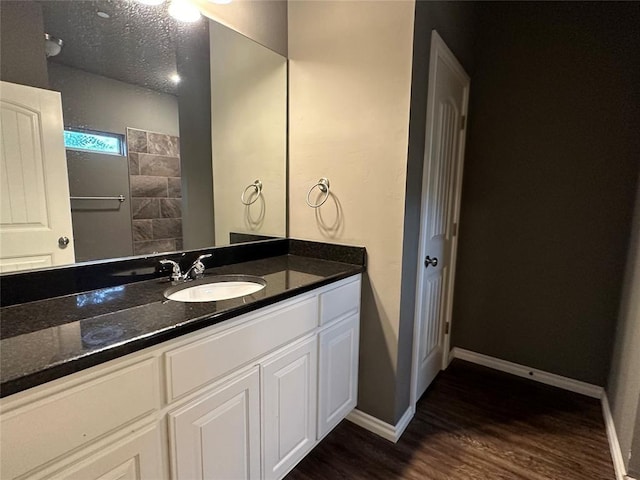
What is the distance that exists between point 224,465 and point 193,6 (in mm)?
1844

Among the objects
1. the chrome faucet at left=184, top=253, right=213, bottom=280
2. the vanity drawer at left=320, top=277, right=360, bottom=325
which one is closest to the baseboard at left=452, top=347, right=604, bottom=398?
the vanity drawer at left=320, top=277, right=360, bottom=325

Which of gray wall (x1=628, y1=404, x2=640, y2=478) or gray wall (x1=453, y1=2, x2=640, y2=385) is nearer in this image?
gray wall (x1=628, y1=404, x2=640, y2=478)

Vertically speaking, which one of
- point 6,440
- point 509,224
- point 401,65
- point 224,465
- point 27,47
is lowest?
point 224,465

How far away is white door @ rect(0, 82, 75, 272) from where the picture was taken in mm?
1000

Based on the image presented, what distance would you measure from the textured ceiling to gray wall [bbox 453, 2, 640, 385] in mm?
1998

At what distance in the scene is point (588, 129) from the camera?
202 centimetres

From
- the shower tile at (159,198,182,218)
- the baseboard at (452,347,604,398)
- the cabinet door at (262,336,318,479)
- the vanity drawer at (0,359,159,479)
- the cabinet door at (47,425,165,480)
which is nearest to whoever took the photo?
the vanity drawer at (0,359,159,479)

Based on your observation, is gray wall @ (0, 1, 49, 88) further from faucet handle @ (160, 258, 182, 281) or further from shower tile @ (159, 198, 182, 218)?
faucet handle @ (160, 258, 182, 281)

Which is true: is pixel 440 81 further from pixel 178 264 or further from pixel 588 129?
pixel 178 264

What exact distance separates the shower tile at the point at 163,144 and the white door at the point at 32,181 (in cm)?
32

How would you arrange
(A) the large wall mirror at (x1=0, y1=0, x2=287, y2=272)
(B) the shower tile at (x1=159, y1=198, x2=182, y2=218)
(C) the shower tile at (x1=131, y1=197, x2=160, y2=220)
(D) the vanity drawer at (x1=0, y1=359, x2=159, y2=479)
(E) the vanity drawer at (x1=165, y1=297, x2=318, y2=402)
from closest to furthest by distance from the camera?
(D) the vanity drawer at (x1=0, y1=359, x2=159, y2=479) < (E) the vanity drawer at (x1=165, y1=297, x2=318, y2=402) < (A) the large wall mirror at (x1=0, y1=0, x2=287, y2=272) < (C) the shower tile at (x1=131, y1=197, x2=160, y2=220) < (B) the shower tile at (x1=159, y1=198, x2=182, y2=218)

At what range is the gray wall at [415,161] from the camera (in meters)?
1.52

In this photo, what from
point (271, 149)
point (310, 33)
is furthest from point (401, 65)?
point (271, 149)

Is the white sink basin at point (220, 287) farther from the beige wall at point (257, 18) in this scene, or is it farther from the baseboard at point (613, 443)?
the baseboard at point (613, 443)
